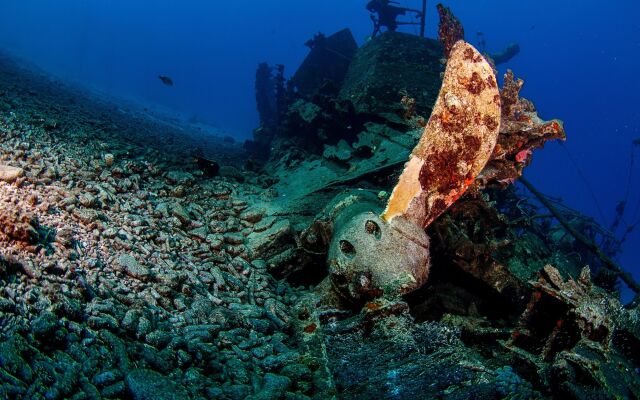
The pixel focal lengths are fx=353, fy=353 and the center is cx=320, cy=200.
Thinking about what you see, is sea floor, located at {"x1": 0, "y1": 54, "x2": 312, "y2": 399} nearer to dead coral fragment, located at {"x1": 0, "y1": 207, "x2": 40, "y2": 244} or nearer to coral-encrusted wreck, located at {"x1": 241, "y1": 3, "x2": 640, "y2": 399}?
dead coral fragment, located at {"x1": 0, "y1": 207, "x2": 40, "y2": 244}

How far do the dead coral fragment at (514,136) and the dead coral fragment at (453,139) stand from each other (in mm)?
540

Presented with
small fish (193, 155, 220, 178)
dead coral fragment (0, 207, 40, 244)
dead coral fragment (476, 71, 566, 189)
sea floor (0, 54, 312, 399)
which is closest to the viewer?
sea floor (0, 54, 312, 399)

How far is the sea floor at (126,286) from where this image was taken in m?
1.92

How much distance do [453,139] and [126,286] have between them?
3217mm

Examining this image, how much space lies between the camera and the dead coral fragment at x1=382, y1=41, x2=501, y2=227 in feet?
10.9

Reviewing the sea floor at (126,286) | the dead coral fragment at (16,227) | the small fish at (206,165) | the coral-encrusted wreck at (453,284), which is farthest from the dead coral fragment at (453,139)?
the small fish at (206,165)

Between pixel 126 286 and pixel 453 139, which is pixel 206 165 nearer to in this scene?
pixel 126 286

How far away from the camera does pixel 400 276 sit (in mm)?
3023

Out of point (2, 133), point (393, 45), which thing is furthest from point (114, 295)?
point (393, 45)

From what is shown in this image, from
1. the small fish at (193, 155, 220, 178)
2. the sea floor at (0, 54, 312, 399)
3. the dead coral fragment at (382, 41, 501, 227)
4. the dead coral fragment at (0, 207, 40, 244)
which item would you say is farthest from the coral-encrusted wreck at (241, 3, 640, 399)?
the dead coral fragment at (0, 207, 40, 244)

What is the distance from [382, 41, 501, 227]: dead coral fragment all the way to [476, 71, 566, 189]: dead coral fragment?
1.77 feet

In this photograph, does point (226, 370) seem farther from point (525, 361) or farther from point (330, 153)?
point (330, 153)

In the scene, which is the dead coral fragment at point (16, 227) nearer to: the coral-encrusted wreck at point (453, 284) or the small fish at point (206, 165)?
the coral-encrusted wreck at point (453, 284)

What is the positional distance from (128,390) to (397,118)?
6733 millimetres
